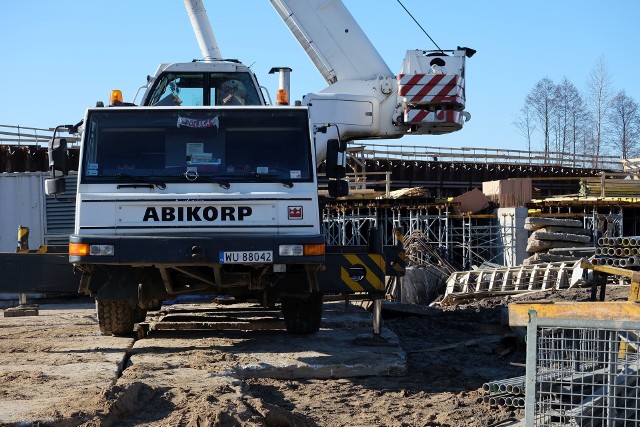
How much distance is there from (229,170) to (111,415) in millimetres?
3766

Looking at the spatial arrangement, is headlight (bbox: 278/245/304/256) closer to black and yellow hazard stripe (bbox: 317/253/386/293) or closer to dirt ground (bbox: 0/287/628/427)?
black and yellow hazard stripe (bbox: 317/253/386/293)

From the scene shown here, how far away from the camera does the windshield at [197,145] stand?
9805 mm

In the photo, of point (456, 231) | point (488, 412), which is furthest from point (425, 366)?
point (456, 231)

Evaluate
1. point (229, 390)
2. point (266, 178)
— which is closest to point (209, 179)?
point (266, 178)

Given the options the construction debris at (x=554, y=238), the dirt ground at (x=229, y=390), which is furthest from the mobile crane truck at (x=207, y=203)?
the construction debris at (x=554, y=238)

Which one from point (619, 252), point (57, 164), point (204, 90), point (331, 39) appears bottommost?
point (619, 252)

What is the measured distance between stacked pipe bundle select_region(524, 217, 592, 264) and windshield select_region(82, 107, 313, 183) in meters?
15.5

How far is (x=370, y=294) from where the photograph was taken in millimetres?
10680

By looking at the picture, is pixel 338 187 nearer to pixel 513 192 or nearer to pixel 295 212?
pixel 295 212

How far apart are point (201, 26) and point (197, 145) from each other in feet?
14.0

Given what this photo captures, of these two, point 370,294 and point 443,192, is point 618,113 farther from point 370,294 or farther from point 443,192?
point 370,294

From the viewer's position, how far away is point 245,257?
9.33 metres

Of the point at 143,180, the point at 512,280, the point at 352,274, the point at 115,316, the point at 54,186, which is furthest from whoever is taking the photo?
the point at 512,280

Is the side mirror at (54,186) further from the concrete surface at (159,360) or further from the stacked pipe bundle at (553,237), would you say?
the stacked pipe bundle at (553,237)
